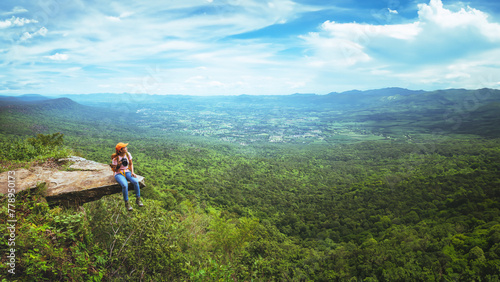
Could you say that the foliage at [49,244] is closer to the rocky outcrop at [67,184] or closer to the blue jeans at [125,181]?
the rocky outcrop at [67,184]

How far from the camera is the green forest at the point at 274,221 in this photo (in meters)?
8.67

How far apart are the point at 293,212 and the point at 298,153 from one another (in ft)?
290

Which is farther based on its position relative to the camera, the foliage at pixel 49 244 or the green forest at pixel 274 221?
the green forest at pixel 274 221

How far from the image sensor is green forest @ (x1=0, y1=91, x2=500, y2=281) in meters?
8.67

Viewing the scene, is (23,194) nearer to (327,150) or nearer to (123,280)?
(123,280)

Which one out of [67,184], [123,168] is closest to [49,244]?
[67,184]

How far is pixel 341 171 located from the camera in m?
109

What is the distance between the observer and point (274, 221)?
6100 cm

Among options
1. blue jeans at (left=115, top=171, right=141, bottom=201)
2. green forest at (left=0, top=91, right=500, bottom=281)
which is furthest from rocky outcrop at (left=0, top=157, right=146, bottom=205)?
blue jeans at (left=115, top=171, right=141, bottom=201)

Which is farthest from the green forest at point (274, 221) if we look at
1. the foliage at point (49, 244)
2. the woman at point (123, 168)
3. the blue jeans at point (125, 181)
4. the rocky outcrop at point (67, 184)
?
the woman at point (123, 168)

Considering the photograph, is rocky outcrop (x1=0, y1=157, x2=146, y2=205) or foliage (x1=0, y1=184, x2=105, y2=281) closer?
foliage (x1=0, y1=184, x2=105, y2=281)

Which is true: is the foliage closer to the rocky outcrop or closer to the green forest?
the green forest

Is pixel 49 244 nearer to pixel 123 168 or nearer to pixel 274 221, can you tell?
pixel 123 168

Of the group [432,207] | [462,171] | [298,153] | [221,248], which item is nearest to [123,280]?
[221,248]
